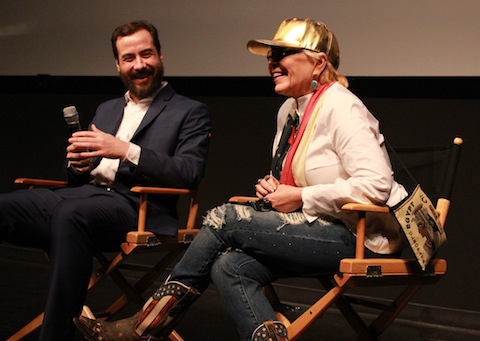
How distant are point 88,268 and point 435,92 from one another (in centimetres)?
206

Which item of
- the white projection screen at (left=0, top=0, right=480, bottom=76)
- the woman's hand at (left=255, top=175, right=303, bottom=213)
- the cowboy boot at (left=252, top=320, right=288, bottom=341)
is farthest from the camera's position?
the white projection screen at (left=0, top=0, right=480, bottom=76)

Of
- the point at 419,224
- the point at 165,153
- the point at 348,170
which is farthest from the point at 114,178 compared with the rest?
the point at 419,224

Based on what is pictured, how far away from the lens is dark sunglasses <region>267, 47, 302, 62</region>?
8.83 ft

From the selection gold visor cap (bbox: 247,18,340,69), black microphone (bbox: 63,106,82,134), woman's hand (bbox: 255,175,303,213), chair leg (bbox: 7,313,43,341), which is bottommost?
chair leg (bbox: 7,313,43,341)

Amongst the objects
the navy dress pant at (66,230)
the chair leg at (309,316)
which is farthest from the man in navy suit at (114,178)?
the chair leg at (309,316)

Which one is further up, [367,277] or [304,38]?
[304,38]

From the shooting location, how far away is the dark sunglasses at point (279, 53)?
2.69m

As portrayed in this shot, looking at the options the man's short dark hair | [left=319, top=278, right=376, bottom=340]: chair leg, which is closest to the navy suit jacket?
the man's short dark hair

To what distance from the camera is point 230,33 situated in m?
4.38

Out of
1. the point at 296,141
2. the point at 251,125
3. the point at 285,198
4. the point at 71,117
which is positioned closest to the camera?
the point at 285,198

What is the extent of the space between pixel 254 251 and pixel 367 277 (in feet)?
1.25

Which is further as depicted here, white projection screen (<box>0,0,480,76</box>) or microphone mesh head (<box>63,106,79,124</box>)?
white projection screen (<box>0,0,480,76</box>)

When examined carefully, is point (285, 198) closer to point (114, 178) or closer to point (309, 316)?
point (309, 316)

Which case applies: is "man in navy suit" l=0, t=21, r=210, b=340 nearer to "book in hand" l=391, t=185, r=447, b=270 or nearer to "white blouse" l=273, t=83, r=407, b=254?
"white blouse" l=273, t=83, r=407, b=254
